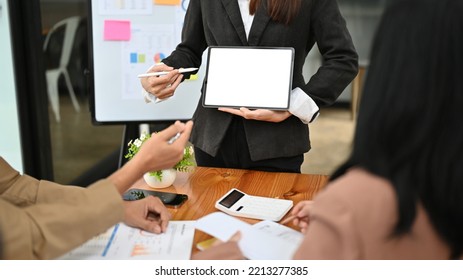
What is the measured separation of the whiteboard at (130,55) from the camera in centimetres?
209

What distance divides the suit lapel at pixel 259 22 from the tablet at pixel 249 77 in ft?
0.14

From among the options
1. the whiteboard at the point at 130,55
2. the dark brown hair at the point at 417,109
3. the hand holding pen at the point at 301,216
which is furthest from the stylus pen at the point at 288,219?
the whiteboard at the point at 130,55

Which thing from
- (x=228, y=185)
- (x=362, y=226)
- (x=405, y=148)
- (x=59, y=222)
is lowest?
(x=228, y=185)

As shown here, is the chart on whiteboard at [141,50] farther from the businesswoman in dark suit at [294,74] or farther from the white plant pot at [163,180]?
the white plant pot at [163,180]

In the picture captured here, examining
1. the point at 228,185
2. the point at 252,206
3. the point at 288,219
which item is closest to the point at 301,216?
the point at 288,219

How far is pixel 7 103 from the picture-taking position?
2492 mm

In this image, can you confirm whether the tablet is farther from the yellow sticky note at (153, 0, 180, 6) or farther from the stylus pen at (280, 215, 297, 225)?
the yellow sticky note at (153, 0, 180, 6)

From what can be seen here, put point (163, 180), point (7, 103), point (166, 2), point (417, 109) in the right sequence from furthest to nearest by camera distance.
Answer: point (7, 103), point (166, 2), point (163, 180), point (417, 109)

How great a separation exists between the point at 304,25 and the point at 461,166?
817 mm

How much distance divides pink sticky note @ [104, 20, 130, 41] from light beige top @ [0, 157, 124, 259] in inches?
51.4

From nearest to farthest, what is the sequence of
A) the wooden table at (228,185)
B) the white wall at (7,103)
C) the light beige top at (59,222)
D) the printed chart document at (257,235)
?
the light beige top at (59,222) → the printed chart document at (257,235) → the wooden table at (228,185) → the white wall at (7,103)

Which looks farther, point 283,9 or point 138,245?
point 283,9

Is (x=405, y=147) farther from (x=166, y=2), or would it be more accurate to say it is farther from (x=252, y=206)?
(x=166, y=2)

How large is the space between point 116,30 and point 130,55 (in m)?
0.12
